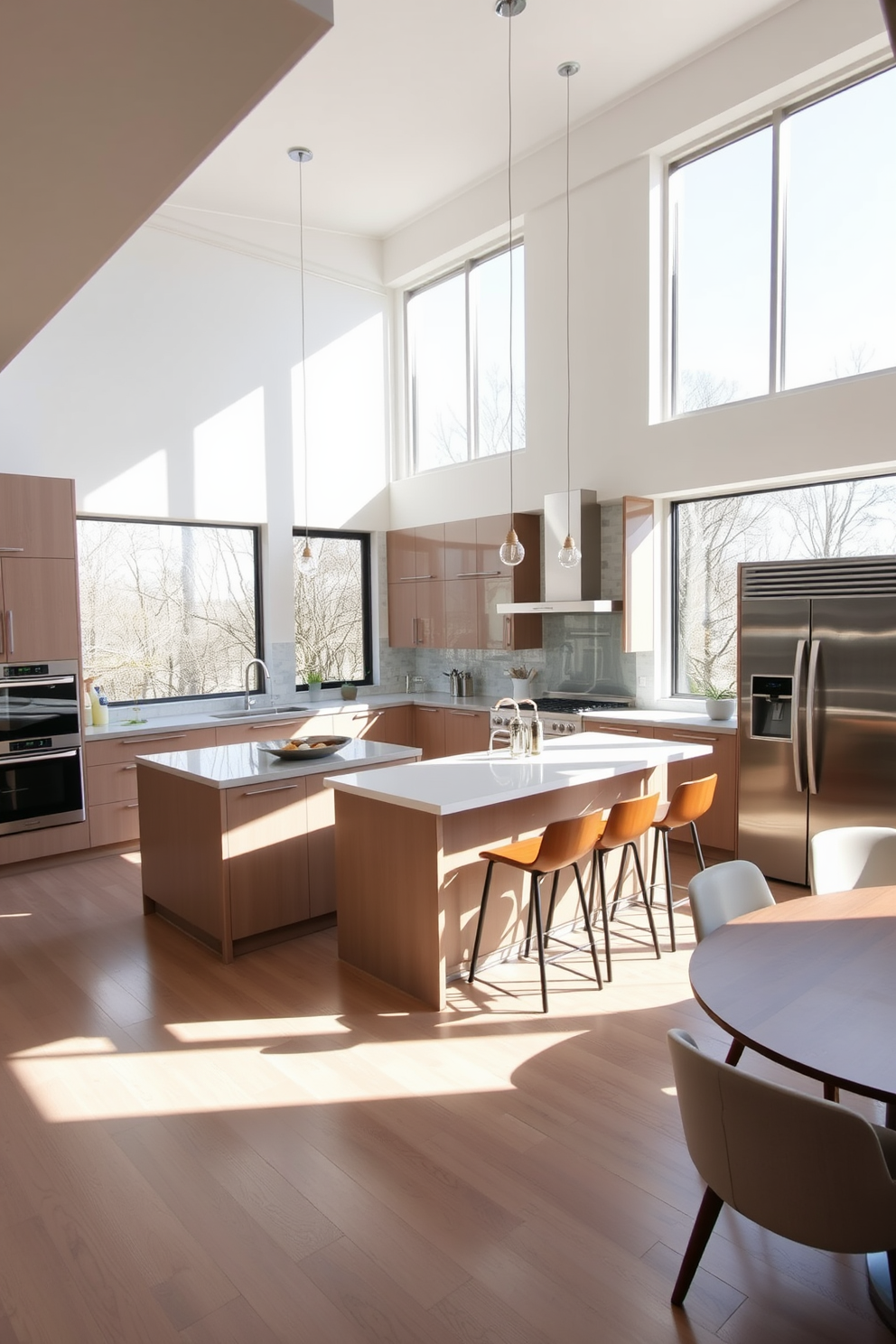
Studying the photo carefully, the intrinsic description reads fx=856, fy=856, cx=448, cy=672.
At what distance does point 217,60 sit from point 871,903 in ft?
8.32

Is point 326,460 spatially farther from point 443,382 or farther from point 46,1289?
point 46,1289

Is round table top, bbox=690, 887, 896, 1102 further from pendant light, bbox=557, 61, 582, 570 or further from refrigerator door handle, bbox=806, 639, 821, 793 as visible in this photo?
pendant light, bbox=557, 61, 582, 570

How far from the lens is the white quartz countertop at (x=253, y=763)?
3932 mm

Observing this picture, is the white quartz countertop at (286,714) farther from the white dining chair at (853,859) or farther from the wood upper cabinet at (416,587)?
the white dining chair at (853,859)

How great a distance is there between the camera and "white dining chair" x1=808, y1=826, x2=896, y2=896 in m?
2.96

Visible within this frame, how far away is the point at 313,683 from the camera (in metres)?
7.32

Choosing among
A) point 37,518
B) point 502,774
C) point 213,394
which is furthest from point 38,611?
point 502,774

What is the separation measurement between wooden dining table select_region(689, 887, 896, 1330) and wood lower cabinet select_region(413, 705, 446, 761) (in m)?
4.62

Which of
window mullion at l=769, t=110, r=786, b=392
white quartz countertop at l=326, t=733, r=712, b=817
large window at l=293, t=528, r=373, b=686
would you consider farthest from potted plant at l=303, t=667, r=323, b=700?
window mullion at l=769, t=110, r=786, b=392

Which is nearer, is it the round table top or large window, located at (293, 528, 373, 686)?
the round table top

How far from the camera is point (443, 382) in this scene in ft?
25.0

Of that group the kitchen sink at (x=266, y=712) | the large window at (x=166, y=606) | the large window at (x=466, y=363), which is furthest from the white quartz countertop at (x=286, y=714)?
the large window at (x=466, y=363)

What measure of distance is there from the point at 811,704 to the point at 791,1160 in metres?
3.33

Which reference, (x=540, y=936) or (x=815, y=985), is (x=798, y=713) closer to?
(x=540, y=936)
